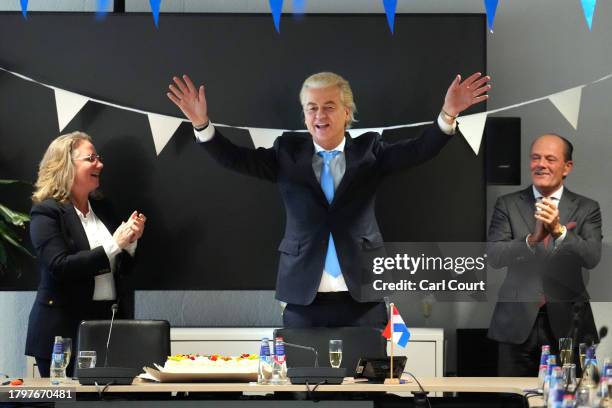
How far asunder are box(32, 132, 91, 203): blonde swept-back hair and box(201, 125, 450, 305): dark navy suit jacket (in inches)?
28.7

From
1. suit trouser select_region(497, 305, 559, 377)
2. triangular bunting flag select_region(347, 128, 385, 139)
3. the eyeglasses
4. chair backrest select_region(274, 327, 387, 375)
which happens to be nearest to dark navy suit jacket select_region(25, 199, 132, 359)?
the eyeglasses

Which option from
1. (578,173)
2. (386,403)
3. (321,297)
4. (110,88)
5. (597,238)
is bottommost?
(386,403)

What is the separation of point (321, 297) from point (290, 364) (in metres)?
0.45

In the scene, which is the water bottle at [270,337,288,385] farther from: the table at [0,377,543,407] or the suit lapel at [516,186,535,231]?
the suit lapel at [516,186,535,231]

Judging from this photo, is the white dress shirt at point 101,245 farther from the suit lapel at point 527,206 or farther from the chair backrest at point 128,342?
the suit lapel at point 527,206

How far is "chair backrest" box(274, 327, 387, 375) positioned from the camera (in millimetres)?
4430

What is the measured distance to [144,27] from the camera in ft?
18.9

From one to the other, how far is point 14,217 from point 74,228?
1.79 feet

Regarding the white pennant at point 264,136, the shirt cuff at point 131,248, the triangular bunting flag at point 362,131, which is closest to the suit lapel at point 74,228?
the shirt cuff at point 131,248

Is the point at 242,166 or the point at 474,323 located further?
the point at 474,323

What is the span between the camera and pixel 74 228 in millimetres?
5137

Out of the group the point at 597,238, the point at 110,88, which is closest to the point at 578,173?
the point at 597,238

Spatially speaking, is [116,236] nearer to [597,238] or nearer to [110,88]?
[110,88]

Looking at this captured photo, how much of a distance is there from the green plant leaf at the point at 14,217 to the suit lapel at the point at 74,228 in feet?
1.53
